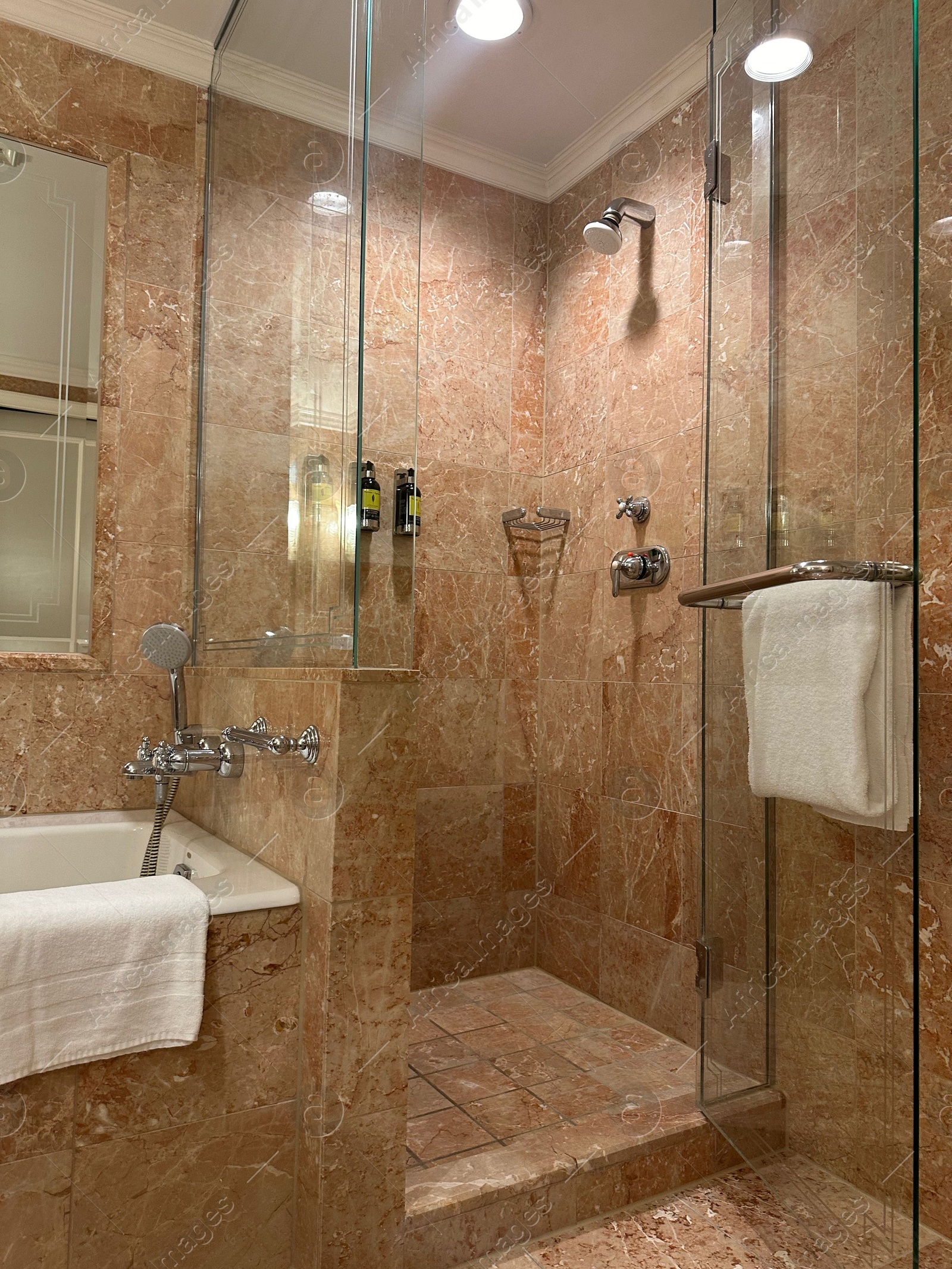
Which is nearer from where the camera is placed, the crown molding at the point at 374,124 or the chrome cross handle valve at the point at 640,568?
the crown molding at the point at 374,124

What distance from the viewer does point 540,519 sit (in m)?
2.76

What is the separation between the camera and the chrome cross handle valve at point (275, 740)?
144 centimetres

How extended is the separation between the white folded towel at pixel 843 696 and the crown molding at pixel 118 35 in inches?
85.4

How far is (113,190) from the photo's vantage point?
2242 mm

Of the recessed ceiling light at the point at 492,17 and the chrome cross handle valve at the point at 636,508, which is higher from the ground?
the recessed ceiling light at the point at 492,17

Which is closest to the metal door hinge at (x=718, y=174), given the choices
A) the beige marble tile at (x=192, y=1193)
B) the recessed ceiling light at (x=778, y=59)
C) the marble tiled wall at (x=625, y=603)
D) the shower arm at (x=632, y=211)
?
the recessed ceiling light at (x=778, y=59)

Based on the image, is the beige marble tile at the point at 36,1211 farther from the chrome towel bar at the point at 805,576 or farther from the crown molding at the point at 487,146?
the crown molding at the point at 487,146

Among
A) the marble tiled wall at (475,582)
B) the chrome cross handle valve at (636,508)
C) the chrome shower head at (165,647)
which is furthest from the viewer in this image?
the marble tiled wall at (475,582)

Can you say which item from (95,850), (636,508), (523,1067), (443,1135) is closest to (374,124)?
(636,508)

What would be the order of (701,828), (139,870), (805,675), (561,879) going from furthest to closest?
(561,879) < (139,870) < (701,828) < (805,675)

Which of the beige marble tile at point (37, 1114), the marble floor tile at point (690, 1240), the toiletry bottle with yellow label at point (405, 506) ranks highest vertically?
the toiletry bottle with yellow label at point (405, 506)

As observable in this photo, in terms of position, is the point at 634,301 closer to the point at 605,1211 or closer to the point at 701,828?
the point at 701,828

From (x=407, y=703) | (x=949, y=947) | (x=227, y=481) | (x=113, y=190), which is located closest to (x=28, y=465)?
(x=227, y=481)

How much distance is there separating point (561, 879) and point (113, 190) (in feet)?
7.65
